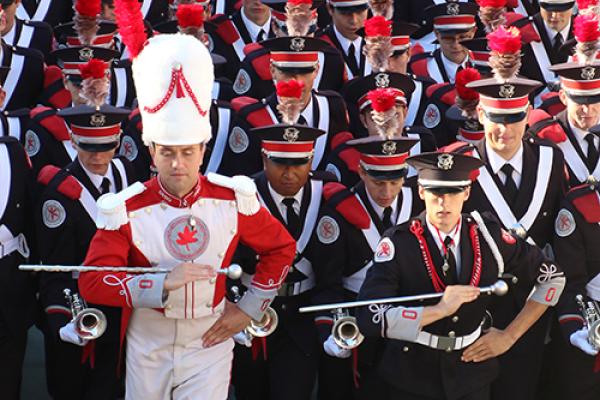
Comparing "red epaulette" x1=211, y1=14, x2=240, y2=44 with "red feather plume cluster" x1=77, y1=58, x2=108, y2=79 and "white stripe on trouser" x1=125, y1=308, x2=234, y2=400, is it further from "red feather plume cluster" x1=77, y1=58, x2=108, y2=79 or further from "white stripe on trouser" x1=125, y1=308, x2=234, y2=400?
"white stripe on trouser" x1=125, y1=308, x2=234, y2=400

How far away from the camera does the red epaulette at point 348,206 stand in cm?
676

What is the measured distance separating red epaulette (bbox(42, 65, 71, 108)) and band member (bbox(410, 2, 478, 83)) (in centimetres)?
244

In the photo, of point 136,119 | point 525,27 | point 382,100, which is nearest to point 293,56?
point 136,119

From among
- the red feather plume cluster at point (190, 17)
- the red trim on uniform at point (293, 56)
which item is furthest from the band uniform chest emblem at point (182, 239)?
the red feather plume cluster at point (190, 17)

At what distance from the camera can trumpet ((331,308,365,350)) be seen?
6.23 meters

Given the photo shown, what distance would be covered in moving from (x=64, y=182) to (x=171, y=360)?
1659mm

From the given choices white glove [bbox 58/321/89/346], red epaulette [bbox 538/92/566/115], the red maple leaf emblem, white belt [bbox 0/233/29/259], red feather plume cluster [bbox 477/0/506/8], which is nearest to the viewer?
the red maple leaf emblem

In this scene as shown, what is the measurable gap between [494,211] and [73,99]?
2.54m

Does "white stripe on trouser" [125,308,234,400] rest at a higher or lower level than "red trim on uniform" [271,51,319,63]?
lower

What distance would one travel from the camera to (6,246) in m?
6.70

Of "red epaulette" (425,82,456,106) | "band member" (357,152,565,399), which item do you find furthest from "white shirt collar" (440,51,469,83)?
"band member" (357,152,565,399)

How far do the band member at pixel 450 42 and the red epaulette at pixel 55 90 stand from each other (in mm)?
2440

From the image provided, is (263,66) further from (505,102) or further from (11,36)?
(505,102)

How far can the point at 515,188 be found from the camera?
691cm
